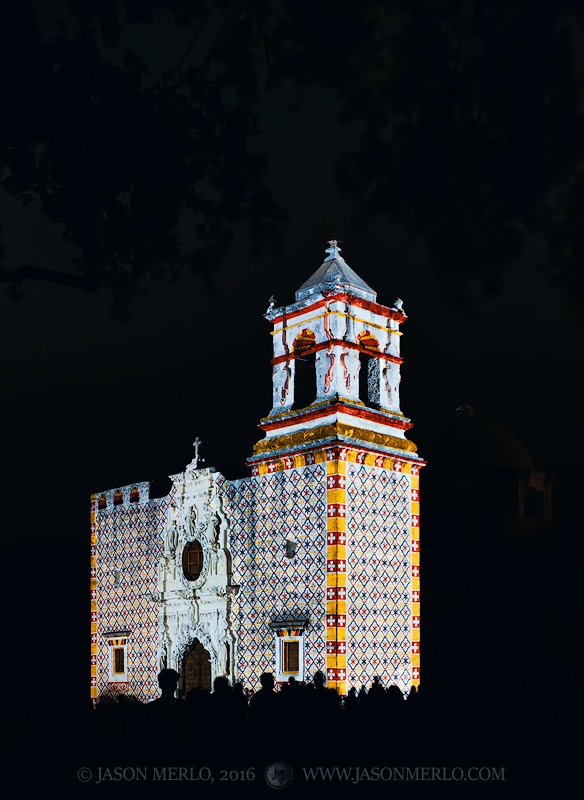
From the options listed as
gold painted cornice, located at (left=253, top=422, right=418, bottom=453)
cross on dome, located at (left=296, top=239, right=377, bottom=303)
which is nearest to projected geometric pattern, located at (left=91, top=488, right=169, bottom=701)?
gold painted cornice, located at (left=253, top=422, right=418, bottom=453)

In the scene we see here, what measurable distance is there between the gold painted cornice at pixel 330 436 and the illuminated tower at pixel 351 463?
2cm

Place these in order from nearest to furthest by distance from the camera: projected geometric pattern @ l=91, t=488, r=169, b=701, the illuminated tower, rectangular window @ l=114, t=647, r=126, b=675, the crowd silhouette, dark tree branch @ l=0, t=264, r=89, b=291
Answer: the crowd silhouette < dark tree branch @ l=0, t=264, r=89, b=291 < the illuminated tower < projected geometric pattern @ l=91, t=488, r=169, b=701 < rectangular window @ l=114, t=647, r=126, b=675

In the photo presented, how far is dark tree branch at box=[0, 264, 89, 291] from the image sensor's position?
8328 millimetres

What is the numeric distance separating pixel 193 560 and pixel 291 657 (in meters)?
3.77

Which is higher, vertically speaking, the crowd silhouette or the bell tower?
the bell tower

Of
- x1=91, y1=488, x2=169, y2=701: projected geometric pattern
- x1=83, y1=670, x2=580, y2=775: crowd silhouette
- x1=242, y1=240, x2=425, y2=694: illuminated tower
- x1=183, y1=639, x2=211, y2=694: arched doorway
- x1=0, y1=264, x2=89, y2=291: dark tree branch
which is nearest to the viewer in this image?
x1=83, y1=670, x2=580, y2=775: crowd silhouette

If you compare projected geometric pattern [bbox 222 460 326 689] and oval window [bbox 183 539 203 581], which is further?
oval window [bbox 183 539 203 581]

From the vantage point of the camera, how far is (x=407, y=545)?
768 inches

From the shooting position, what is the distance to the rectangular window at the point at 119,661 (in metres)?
22.7

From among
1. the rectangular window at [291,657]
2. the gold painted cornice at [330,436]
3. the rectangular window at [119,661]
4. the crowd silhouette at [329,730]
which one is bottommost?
the rectangular window at [119,661]

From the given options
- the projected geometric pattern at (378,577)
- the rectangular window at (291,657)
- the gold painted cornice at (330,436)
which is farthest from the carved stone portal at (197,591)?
the projected geometric pattern at (378,577)

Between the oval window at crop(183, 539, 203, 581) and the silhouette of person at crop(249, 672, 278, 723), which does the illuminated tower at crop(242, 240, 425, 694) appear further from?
the silhouette of person at crop(249, 672, 278, 723)

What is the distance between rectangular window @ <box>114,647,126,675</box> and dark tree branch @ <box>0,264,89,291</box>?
15.7m

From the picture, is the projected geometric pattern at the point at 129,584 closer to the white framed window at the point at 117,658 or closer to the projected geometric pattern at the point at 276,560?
the white framed window at the point at 117,658
